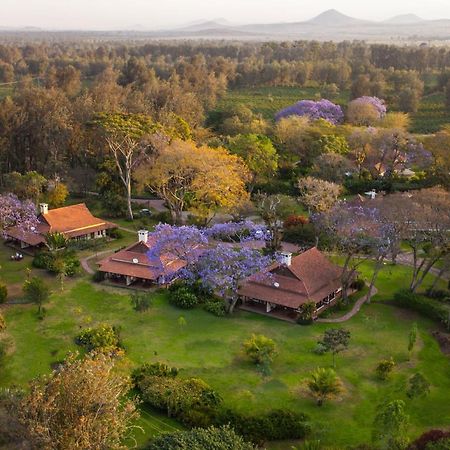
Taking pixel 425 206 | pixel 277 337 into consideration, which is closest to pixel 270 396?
pixel 277 337

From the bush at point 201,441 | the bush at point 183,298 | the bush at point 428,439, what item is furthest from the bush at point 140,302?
the bush at point 428,439

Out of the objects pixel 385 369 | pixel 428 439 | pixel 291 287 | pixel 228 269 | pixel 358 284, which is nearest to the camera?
pixel 428 439

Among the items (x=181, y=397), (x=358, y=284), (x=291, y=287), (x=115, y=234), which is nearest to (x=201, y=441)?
(x=181, y=397)

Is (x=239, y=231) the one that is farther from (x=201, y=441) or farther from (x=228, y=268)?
(x=201, y=441)

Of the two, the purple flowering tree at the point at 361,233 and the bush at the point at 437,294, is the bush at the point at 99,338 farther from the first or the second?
the bush at the point at 437,294

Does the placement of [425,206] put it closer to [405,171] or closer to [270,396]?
[270,396]

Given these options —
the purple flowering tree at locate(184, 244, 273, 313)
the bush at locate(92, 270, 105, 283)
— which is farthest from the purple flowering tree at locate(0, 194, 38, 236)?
the purple flowering tree at locate(184, 244, 273, 313)
